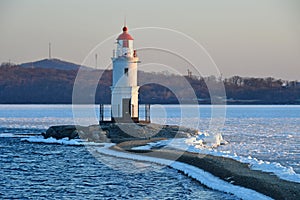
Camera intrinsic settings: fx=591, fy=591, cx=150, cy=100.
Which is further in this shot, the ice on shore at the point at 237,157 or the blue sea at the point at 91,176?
the ice on shore at the point at 237,157

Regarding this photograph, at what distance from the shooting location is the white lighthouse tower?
47812 millimetres

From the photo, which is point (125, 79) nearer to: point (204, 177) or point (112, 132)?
point (112, 132)

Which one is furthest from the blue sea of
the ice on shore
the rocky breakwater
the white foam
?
the rocky breakwater

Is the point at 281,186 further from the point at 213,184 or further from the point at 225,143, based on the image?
the point at 225,143

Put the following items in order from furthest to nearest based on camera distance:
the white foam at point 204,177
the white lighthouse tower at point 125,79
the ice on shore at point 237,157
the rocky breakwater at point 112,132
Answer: the white lighthouse tower at point 125,79, the rocky breakwater at point 112,132, the ice on shore at point 237,157, the white foam at point 204,177

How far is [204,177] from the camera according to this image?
87.4 ft

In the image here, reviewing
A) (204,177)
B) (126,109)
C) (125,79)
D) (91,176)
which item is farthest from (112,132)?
(204,177)

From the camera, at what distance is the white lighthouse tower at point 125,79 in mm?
47812

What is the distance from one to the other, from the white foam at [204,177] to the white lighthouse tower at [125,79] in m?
10.3

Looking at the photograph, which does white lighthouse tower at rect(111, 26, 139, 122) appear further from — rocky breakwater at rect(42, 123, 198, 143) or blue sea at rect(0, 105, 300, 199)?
blue sea at rect(0, 105, 300, 199)

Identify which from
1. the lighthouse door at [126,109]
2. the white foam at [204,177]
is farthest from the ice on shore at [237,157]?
the lighthouse door at [126,109]

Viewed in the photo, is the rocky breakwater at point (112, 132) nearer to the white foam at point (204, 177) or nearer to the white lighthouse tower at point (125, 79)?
the white lighthouse tower at point (125, 79)

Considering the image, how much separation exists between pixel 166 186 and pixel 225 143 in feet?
75.4

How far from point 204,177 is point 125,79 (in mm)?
22402
